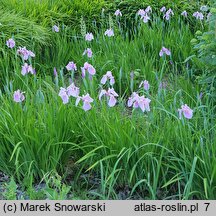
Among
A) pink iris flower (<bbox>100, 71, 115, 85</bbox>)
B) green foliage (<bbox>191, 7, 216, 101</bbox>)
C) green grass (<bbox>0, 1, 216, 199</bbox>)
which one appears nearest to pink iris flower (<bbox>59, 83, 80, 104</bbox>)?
green grass (<bbox>0, 1, 216, 199</bbox>)

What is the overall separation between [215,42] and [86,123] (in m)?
1.00

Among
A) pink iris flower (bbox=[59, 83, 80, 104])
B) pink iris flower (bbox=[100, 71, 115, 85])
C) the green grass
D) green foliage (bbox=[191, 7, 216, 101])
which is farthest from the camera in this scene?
green foliage (bbox=[191, 7, 216, 101])

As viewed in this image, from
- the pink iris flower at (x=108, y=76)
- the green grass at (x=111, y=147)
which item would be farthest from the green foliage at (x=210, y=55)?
the pink iris flower at (x=108, y=76)

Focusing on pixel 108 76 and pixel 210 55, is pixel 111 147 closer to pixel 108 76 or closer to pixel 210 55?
pixel 108 76

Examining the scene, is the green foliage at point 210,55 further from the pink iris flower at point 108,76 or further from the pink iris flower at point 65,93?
the pink iris flower at point 65,93

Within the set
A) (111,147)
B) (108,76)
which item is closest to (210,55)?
(108,76)

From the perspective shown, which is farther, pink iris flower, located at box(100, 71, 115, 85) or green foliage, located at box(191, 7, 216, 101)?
green foliage, located at box(191, 7, 216, 101)

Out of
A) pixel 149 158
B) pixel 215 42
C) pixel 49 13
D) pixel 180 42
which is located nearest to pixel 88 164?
pixel 149 158

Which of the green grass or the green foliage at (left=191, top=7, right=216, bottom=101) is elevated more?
the green foliage at (left=191, top=7, right=216, bottom=101)

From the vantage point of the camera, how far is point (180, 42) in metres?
4.41

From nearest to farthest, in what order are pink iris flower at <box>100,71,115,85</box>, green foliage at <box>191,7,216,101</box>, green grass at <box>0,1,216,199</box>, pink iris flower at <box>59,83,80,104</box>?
green grass at <box>0,1,216,199</box>
pink iris flower at <box>59,83,80,104</box>
pink iris flower at <box>100,71,115,85</box>
green foliage at <box>191,7,216,101</box>

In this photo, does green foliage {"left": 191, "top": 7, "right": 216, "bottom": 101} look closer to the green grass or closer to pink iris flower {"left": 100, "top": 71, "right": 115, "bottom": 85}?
the green grass

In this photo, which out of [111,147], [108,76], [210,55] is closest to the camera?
[111,147]

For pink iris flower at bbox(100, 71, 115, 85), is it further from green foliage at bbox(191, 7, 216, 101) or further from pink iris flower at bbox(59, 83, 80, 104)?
green foliage at bbox(191, 7, 216, 101)
